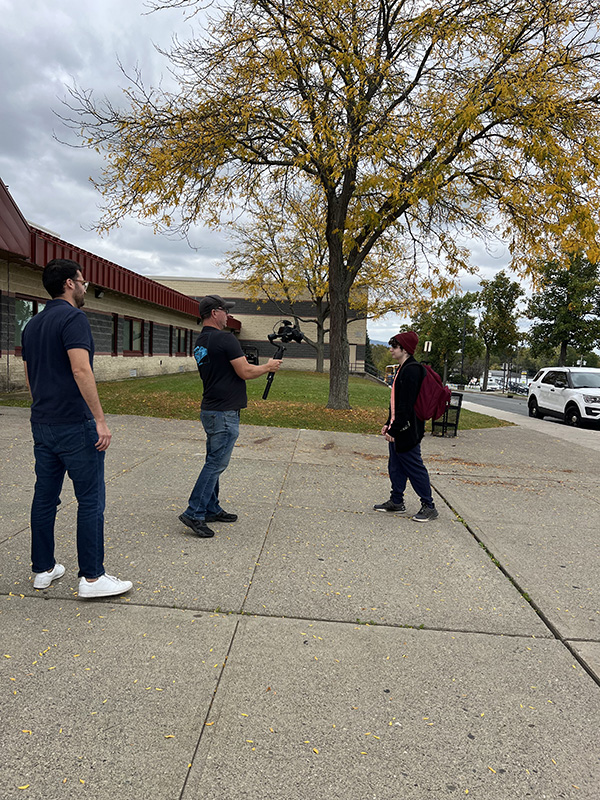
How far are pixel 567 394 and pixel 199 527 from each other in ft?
49.8

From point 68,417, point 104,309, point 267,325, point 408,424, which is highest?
point 267,325

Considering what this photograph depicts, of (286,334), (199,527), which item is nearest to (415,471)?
(286,334)

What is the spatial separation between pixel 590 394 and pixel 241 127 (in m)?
12.1

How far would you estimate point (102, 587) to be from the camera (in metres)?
3.25

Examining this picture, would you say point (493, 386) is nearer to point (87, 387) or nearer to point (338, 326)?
point (338, 326)

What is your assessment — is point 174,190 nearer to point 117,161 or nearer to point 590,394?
point 117,161

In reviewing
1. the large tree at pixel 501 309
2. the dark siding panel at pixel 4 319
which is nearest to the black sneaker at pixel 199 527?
the dark siding panel at pixel 4 319

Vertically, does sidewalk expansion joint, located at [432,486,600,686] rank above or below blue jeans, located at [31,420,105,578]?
below

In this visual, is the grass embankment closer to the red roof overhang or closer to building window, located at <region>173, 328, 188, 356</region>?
the red roof overhang

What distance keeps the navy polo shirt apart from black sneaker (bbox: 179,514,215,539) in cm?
164

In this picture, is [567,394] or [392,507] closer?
[392,507]

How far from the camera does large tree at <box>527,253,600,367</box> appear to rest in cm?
4106

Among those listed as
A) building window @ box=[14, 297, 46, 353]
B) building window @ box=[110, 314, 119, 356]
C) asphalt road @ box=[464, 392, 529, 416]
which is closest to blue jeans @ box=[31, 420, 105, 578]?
building window @ box=[14, 297, 46, 353]

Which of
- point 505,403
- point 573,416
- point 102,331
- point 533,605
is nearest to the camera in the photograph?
point 533,605
